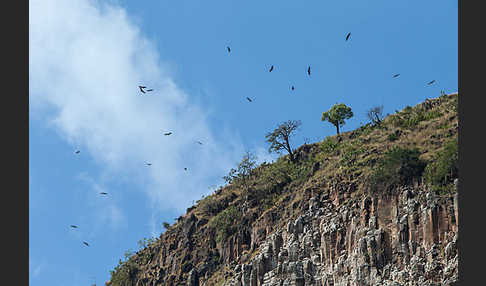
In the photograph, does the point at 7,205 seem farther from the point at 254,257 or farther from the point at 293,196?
the point at 293,196

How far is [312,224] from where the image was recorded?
48.8 meters

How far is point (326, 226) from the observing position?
154ft

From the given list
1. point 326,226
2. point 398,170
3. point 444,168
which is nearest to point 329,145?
point 326,226

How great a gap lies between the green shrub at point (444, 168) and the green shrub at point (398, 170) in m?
1.16

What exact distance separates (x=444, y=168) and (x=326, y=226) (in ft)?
34.9

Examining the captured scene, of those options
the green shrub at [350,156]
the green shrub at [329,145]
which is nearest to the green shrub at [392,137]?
the green shrub at [350,156]

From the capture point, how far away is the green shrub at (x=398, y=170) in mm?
44062

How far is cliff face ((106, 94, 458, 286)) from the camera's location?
130 ft

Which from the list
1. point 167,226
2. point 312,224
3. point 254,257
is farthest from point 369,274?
point 167,226

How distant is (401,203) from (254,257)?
15143 mm

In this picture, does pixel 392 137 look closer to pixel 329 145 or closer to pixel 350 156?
pixel 350 156

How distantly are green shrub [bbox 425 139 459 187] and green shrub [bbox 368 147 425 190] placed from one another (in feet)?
3.80

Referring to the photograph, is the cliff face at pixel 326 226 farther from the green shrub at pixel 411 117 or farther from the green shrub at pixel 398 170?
the green shrub at pixel 398 170

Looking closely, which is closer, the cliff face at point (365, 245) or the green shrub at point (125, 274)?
the cliff face at point (365, 245)
